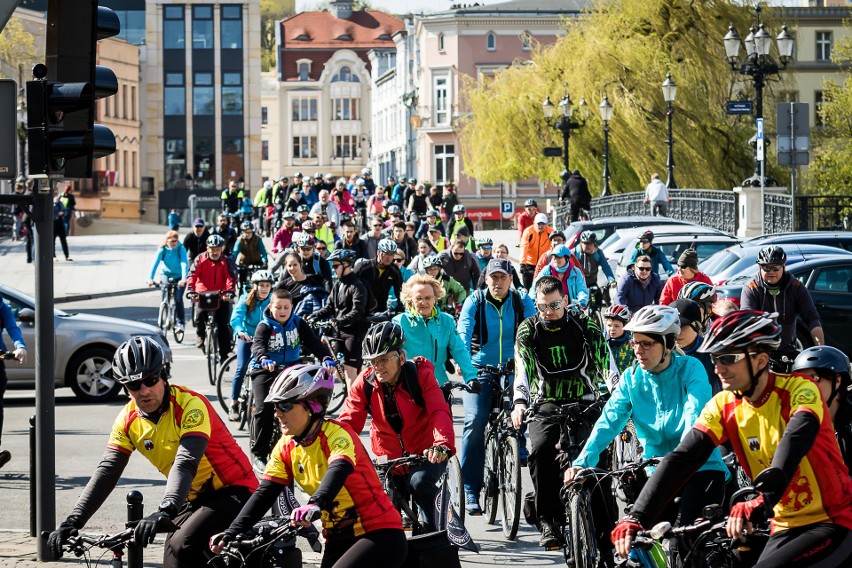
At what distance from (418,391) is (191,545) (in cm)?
223

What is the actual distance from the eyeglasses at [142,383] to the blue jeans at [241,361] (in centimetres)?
766

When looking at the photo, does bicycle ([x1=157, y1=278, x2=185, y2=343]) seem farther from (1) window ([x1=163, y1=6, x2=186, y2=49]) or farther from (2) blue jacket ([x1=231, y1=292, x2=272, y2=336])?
(1) window ([x1=163, y1=6, x2=186, y2=49])

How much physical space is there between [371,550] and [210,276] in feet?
48.8

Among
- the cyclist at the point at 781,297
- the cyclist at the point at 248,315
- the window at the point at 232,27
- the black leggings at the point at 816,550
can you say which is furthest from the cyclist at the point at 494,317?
the window at the point at 232,27

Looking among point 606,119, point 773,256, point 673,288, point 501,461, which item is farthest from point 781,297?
point 606,119

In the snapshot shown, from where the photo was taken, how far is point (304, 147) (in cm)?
12244

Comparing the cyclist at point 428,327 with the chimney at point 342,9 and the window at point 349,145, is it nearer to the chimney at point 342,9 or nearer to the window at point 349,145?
the window at point 349,145

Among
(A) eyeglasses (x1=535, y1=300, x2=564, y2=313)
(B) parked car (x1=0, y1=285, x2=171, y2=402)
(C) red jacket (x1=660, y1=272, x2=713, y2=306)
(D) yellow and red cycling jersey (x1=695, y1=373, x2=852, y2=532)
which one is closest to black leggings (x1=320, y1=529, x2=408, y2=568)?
(D) yellow and red cycling jersey (x1=695, y1=373, x2=852, y2=532)

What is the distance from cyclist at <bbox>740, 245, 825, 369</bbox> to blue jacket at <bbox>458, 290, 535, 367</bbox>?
10.7 ft

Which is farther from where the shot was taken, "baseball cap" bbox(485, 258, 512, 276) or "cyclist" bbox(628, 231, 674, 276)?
"cyclist" bbox(628, 231, 674, 276)

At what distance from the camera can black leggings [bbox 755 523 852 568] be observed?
5445mm

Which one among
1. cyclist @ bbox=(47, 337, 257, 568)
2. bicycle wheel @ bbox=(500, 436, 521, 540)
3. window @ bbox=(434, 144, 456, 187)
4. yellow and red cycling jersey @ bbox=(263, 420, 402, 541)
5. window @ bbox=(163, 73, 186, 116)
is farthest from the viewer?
window @ bbox=(163, 73, 186, 116)

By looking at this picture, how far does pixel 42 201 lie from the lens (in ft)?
29.4

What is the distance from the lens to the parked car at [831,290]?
18.9m
